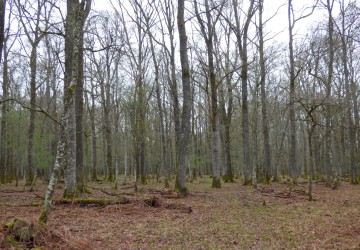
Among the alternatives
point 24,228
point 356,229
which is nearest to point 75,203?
point 24,228

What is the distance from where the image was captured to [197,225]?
7.67m

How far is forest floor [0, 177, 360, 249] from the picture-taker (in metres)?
5.80

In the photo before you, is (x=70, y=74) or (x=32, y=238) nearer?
(x=32, y=238)

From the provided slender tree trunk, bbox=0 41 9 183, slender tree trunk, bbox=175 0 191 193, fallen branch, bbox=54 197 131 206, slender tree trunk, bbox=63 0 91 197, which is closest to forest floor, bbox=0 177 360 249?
fallen branch, bbox=54 197 131 206

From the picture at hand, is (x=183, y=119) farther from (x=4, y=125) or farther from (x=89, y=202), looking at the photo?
(x=4, y=125)

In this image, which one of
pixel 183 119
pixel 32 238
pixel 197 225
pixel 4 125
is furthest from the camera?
pixel 4 125

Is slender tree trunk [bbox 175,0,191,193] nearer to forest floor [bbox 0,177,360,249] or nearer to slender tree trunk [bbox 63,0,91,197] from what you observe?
forest floor [bbox 0,177,360,249]

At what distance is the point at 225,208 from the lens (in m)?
10.4

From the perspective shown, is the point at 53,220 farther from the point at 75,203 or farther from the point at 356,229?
the point at 356,229

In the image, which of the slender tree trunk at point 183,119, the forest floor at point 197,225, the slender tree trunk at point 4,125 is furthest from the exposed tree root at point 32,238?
the slender tree trunk at point 4,125

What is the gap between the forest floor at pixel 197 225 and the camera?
5.80m

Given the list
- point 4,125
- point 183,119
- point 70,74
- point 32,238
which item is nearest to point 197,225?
point 32,238

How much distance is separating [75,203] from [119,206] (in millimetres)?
1511

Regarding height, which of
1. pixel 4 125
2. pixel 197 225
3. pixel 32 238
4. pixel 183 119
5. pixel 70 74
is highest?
→ pixel 4 125
